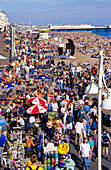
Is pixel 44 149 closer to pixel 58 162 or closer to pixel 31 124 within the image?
pixel 58 162

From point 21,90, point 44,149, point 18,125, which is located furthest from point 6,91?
point 44,149

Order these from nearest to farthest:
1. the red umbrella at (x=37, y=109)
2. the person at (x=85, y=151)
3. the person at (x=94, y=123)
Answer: the person at (x=85, y=151) < the person at (x=94, y=123) < the red umbrella at (x=37, y=109)

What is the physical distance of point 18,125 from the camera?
39.2 ft

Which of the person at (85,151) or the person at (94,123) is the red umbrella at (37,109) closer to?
the person at (94,123)

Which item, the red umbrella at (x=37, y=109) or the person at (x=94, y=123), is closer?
the person at (x=94, y=123)

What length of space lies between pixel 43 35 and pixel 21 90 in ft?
146

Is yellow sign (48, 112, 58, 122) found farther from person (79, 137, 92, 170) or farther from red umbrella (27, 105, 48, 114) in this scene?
person (79, 137, 92, 170)

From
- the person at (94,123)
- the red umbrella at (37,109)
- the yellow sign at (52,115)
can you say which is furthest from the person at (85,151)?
the red umbrella at (37,109)

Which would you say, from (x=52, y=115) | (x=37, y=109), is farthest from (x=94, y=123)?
(x=37, y=109)

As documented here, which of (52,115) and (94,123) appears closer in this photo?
(94,123)

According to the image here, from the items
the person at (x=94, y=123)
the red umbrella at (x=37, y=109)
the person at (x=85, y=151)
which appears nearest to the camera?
the person at (x=85, y=151)

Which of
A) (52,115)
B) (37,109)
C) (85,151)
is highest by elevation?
(37,109)

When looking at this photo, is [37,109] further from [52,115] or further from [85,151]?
[85,151]

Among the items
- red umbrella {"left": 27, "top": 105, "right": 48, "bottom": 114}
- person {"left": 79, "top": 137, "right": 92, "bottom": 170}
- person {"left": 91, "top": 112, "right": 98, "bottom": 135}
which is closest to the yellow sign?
red umbrella {"left": 27, "top": 105, "right": 48, "bottom": 114}
